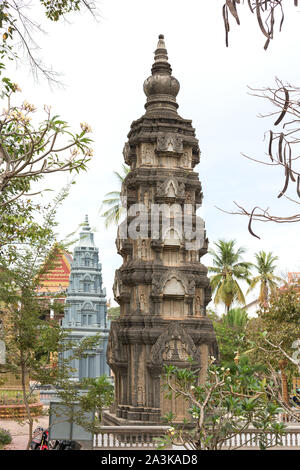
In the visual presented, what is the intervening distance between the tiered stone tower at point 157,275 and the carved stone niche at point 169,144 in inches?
1.6

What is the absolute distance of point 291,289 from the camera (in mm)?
24469


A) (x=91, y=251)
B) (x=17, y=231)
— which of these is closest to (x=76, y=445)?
(x=17, y=231)

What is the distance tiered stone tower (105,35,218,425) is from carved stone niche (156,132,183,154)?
4 cm

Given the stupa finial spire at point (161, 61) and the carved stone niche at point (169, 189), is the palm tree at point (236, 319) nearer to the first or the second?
the carved stone niche at point (169, 189)

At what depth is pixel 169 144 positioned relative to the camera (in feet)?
62.9

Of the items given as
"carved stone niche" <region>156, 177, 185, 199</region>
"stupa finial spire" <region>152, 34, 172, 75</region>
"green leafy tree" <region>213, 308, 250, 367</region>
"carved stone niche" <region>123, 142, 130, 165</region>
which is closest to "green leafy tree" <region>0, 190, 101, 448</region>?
Answer: "carved stone niche" <region>156, 177, 185, 199</region>

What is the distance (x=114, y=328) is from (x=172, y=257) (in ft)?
11.8

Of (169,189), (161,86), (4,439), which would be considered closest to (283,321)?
(169,189)

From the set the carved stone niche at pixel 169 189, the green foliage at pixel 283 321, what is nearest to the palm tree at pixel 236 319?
the green foliage at pixel 283 321

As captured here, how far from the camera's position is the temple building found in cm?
3669

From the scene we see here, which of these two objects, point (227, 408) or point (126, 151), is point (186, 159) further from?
point (227, 408)

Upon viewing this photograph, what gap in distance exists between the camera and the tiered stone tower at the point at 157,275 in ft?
55.9

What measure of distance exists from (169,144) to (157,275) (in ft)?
17.4
